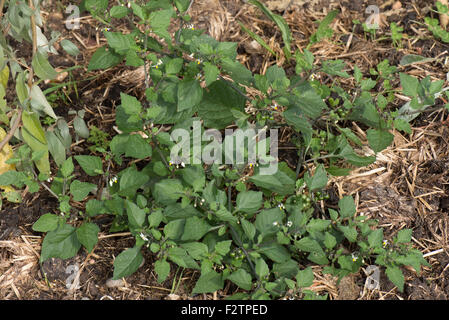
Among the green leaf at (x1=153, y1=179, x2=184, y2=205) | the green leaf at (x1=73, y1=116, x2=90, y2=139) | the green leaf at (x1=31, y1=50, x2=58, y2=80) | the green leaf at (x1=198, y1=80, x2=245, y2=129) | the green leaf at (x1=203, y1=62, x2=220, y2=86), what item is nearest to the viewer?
the green leaf at (x1=203, y1=62, x2=220, y2=86)

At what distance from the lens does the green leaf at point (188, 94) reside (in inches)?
79.1

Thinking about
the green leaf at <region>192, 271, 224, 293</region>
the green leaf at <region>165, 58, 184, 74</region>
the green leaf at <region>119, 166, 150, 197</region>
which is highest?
the green leaf at <region>165, 58, 184, 74</region>

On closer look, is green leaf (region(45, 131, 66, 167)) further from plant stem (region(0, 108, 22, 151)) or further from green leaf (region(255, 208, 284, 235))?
green leaf (region(255, 208, 284, 235))

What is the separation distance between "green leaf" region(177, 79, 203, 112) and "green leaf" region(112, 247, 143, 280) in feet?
2.11

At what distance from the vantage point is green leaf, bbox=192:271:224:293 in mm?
2006

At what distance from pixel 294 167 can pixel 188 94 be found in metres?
0.73

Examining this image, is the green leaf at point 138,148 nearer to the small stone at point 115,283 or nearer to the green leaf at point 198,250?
the green leaf at point 198,250

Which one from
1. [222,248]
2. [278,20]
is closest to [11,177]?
[222,248]

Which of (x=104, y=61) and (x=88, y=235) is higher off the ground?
(x=104, y=61)

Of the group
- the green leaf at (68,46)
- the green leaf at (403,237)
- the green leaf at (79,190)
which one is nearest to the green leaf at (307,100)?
the green leaf at (403,237)

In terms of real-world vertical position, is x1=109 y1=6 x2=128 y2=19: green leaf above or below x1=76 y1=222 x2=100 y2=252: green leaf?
above

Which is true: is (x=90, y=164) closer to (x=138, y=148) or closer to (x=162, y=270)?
(x=138, y=148)

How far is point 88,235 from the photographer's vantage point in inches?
81.4

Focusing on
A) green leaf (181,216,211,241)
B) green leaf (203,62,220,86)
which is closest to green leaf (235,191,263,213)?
green leaf (181,216,211,241)
